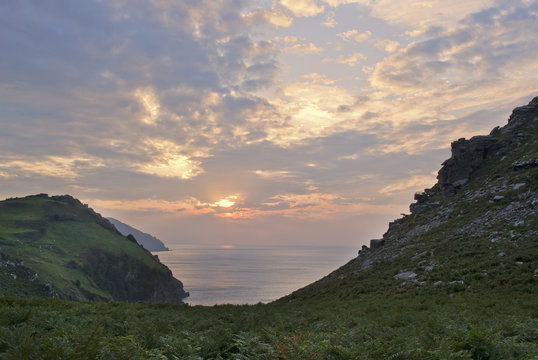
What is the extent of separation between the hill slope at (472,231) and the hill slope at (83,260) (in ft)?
371

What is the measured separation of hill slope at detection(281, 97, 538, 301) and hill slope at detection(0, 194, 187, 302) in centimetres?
11322

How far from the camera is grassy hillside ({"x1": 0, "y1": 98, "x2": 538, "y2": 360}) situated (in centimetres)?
832

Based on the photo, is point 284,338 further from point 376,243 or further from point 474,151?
point 474,151

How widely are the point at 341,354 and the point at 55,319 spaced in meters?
12.7

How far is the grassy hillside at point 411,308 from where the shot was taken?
8320 mm

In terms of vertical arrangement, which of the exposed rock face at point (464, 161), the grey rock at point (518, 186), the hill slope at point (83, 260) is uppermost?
the exposed rock face at point (464, 161)

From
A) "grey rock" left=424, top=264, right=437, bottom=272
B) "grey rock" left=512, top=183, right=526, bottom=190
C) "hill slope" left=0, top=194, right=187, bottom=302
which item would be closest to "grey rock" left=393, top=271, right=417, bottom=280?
"grey rock" left=424, top=264, right=437, bottom=272

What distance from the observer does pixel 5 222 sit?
183 m

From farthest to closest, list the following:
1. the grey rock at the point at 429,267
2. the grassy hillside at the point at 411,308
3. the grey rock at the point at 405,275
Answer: the grey rock at the point at 405,275 < the grey rock at the point at 429,267 < the grassy hillside at the point at 411,308

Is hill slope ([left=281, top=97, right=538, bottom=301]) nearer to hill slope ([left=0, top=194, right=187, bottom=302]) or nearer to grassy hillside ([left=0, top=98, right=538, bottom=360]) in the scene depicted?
grassy hillside ([left=0, top=98, right=538, bottom=360])

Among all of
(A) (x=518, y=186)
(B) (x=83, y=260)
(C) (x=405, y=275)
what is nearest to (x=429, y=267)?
(C) (x=405, y=275)

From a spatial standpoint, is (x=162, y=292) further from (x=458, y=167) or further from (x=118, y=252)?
(x=458, y=167)

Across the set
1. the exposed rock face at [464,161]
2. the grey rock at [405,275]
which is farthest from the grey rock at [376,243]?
the grey rock at [405,275]

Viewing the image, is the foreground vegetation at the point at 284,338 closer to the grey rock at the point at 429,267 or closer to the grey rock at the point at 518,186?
the grey rock at the point at 429,267
